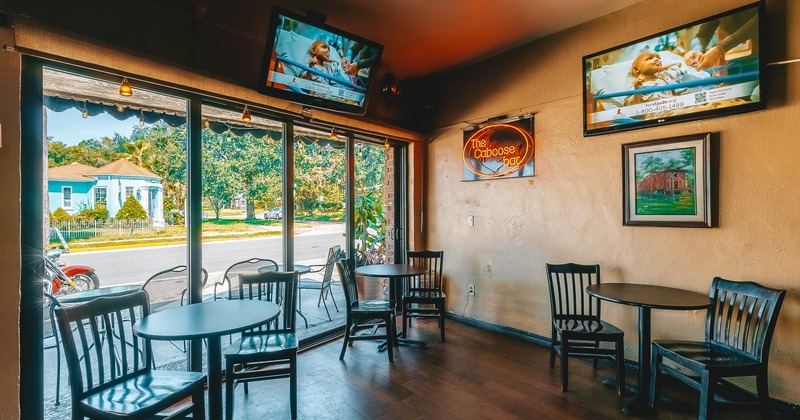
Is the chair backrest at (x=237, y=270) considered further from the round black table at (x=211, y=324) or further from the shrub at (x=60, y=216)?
the shrub at (x=60, y=216)

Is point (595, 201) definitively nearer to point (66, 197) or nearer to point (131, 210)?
point (131, 210)

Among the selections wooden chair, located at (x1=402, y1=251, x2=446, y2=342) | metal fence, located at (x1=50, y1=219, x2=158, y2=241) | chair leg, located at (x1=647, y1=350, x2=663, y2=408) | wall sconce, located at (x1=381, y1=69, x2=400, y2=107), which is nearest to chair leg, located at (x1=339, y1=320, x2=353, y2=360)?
wooden chair, located at (x1=402, y1=251, x2=446, y2=342)

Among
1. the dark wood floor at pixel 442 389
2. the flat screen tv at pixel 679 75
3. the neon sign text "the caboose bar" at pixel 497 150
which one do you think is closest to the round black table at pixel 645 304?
the dark wood floor at pixel 442 389

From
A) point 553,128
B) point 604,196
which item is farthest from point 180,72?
point 604,196

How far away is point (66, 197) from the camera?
7.64 ft

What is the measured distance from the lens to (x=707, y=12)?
277 centimetres

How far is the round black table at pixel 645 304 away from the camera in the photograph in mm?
2404

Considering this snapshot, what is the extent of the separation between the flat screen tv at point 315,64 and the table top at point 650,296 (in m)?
2.76

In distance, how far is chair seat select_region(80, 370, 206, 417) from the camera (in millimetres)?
1745

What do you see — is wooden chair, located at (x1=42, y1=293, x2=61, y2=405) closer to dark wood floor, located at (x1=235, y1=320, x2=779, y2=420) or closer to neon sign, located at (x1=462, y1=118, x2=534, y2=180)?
dark wood floor, located at (x1=235, y1=320, x2=779, y2=420)

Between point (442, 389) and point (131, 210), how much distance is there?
2.80 metres

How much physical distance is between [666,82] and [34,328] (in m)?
4.89

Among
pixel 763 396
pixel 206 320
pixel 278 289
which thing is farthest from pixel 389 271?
pixel 763 396

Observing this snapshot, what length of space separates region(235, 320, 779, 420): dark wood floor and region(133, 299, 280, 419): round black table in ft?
1.47
